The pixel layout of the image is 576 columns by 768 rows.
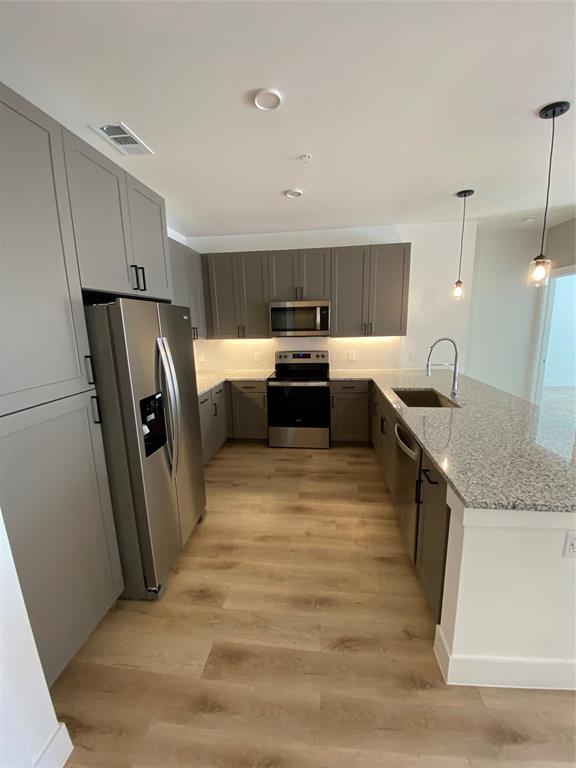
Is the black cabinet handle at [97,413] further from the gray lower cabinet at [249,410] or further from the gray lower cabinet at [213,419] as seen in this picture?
the gray lower cabinet at [249,410]

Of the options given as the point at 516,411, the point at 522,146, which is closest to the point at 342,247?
the point at 522,146

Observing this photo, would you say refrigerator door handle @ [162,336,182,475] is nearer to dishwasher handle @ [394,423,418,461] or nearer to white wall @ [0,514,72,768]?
white wall @ [0,514,72,768]

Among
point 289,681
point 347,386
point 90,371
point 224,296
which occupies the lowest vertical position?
point 289,681

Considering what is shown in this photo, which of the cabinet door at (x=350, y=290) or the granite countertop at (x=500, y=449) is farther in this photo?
the cabinet door at (x=350, y=290)

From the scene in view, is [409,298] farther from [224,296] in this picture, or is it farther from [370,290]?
[224,296]

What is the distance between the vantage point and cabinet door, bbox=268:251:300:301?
12.2 ft

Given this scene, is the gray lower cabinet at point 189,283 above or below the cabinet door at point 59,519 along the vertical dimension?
above

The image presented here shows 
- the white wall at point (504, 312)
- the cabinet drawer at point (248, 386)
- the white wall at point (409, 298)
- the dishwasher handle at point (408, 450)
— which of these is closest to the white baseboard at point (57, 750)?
the dishwasher handle at point (408, 450)

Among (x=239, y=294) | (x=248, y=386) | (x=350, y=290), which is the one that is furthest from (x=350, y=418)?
(x=239, y=294)

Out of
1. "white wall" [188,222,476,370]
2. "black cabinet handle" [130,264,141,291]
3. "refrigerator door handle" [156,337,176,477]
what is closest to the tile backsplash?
"white wall" [188,222,476,370]

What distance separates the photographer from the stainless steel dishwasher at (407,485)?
1.85 meters

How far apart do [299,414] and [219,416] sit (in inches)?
38.5

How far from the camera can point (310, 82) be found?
4.64 ft

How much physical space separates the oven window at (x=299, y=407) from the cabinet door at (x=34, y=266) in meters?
2.50
